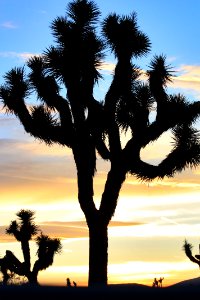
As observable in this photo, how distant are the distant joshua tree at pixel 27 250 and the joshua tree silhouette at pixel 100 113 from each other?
6.93 meters

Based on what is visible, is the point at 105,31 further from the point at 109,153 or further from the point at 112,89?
the point at 109,153

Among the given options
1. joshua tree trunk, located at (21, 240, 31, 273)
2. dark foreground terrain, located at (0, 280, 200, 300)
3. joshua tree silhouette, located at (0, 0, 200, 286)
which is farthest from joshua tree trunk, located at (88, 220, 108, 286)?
joshua tree trunk, located at (21, 240, 31, 273)

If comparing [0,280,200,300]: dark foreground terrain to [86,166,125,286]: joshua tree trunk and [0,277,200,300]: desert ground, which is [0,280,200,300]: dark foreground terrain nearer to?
[0,277,200,300]: desert ground

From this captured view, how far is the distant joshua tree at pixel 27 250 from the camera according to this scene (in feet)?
76.2

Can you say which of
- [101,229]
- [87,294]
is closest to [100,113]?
[101,229]

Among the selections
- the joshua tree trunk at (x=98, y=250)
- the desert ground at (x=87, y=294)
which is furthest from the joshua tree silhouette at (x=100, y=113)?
the desert ground at (x=87, y=294)

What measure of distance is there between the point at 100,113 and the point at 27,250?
9468 millimetres

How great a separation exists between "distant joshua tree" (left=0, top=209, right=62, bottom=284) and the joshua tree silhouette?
6930 millimetres

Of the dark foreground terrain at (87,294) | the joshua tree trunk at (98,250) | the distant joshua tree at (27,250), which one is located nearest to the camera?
the dark foreground terrain at (87,294)

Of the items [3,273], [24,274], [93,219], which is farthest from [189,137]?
[3,273]

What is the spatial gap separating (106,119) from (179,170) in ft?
8.33

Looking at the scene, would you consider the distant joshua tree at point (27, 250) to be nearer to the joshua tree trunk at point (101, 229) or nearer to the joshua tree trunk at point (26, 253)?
the joshua tree trunk at point (26, 253)

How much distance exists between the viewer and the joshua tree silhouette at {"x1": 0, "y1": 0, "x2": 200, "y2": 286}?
53.8ft

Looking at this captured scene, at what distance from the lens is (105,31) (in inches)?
708
